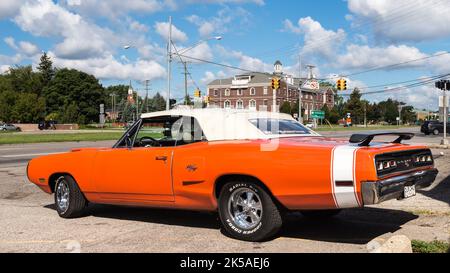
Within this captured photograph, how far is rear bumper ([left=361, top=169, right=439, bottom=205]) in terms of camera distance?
14.5 ft

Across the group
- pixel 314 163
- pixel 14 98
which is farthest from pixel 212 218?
pixel 14 98

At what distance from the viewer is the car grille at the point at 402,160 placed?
181 inches

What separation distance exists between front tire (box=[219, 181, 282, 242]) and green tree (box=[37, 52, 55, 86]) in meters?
124

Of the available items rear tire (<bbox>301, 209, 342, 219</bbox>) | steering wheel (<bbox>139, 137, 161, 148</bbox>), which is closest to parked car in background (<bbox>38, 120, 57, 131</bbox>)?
steering wheel (<bbox>139, 137, 161, 148</bbox>)

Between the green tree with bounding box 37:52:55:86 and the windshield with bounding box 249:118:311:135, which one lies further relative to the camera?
the green tree with bounding box 37:52:55:86

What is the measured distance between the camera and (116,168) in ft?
20.4

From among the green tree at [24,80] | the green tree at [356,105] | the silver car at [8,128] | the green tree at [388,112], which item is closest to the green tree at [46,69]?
the green tree at [24,80]

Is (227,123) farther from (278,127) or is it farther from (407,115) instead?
(407,115)

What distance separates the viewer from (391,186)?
4.67 metres

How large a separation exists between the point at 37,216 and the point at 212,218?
2596 mm

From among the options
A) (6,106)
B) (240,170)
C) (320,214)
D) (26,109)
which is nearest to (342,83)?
(320,214)

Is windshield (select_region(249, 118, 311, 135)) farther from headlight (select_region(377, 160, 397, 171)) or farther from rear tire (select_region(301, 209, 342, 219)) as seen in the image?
headlight (select_region(377, 160, 397, 171))

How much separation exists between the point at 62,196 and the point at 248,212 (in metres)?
3.13

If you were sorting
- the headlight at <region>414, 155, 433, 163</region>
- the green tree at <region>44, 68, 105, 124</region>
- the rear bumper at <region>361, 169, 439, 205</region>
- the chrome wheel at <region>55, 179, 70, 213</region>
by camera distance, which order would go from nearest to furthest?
the rear bumper at <region>361, 169, 439, 205</region>
the headlight at <region>414, 155, 433, 163</region>
the chrome wheel at <region>55, 179, 70, 213</region>
the green tree at <region>44, 68, 105, 124</region>
